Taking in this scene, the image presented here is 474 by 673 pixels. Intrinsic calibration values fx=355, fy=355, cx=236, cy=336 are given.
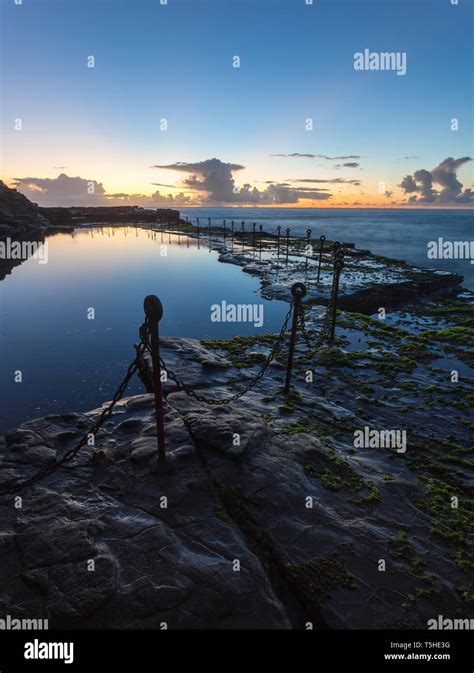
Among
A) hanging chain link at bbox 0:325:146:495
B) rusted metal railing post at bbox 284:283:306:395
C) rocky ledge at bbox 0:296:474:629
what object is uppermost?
rusted metal railing post at bbox 284:283:306:395

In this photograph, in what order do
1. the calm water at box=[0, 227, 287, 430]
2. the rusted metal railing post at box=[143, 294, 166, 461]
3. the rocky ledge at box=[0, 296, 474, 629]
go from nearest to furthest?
the rocky ledge at box=[0, 296, 474, 629]
the rusted metal railing post at box=[143, 294, 166, 461]
the calm water at box=[0, 227, 287, 430]

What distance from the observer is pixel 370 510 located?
549 cm

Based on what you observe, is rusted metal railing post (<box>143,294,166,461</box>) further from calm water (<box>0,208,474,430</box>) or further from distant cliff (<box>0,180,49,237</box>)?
distant cliff (<box>0,180,49,237</box>)

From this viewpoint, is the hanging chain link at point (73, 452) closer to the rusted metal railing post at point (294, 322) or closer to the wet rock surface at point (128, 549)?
the wet rock surface at point (128, 549)

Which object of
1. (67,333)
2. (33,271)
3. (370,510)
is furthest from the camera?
(33,271)

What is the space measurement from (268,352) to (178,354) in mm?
3503

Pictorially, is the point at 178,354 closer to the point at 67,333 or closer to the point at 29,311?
the point at 67,333

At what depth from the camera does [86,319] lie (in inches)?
690

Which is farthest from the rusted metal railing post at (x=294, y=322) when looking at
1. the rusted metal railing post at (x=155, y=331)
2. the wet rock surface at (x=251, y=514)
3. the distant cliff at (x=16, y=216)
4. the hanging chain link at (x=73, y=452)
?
the distant cliff at (x=16, y=216)

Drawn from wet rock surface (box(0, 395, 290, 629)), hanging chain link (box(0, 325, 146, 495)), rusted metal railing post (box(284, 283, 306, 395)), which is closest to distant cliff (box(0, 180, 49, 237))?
rusted metal railing post (box(284, 283, 306, 395))

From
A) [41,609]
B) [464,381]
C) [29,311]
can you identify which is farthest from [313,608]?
[29,311]

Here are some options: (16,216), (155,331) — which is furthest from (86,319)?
(16,216)

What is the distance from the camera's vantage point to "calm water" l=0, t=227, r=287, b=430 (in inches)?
416

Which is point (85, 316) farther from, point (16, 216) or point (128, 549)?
point (16, 216)
